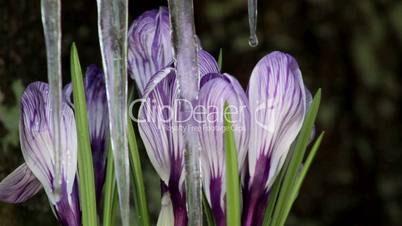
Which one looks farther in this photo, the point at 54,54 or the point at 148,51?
the point at 148,51

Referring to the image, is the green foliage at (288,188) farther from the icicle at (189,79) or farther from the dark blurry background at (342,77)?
the dark blurry background at (342,77)

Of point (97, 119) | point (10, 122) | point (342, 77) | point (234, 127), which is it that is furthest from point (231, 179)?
point (342, 77)

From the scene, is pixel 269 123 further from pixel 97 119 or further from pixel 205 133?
pixel 97 119

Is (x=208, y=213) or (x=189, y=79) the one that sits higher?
(x=189, y=79)

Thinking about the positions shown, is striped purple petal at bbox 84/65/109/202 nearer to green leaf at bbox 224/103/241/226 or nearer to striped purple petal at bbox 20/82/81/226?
striped purple petal at bbox 20/82/81/226

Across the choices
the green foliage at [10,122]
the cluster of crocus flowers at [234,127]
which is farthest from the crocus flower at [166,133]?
the green foliage at [10,122]

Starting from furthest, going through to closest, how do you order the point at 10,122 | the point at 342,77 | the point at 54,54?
the point at 342,77
the point at 10,122
the point at 54,54
